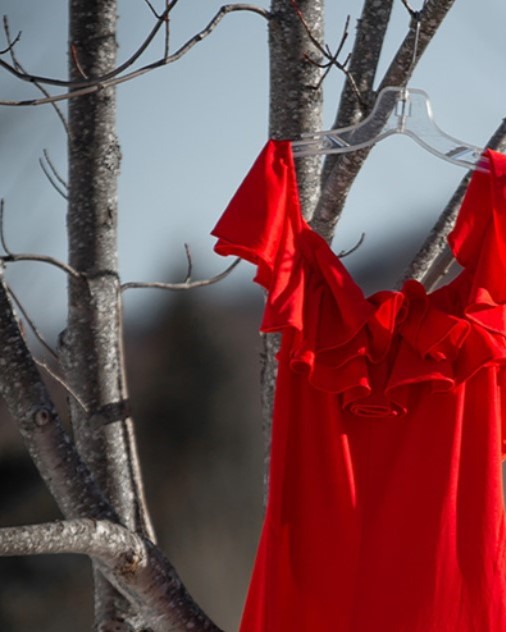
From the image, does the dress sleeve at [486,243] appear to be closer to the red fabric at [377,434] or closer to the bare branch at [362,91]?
the red fabric at [377,434]

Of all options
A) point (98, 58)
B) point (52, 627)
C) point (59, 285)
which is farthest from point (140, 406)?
point (98, 58)

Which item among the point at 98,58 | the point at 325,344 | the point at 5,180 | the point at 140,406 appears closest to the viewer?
the point at 325,344

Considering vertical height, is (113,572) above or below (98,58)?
below

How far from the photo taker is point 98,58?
1.45 m

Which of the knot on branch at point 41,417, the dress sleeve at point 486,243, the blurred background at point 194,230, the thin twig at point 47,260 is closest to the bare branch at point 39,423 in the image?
the knot on branch at point 41,417

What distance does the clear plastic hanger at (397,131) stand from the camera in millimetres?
1111

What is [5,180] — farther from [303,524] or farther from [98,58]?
[303,524]

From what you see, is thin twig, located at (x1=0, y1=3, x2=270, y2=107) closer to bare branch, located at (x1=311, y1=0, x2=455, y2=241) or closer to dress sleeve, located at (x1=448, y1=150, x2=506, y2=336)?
bare branch, located at (x1=311, y1=0, x2=455, y2=241)

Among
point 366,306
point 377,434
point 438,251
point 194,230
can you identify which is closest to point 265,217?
point 366,306

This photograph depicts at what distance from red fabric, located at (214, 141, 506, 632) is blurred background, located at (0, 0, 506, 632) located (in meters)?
1.07

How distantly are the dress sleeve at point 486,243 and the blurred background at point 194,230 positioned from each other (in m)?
1.05

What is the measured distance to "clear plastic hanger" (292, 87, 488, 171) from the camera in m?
1.11

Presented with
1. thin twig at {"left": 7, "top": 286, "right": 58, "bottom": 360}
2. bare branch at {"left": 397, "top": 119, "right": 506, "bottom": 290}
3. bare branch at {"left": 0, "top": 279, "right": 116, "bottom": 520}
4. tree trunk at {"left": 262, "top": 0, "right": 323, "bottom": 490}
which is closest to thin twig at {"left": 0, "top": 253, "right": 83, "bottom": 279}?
thin twig at {"left": 7, "top": 286, "right": 58, "bottom": 360}

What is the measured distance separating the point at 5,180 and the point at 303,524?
1.27 meters
